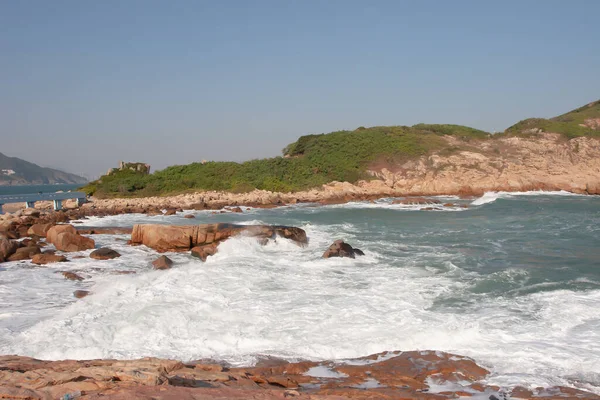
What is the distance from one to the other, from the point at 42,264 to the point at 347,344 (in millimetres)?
9857

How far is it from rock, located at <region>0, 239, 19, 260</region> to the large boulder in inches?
54.8

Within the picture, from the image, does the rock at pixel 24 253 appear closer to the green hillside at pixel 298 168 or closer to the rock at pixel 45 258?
the rock at pixel 45 258

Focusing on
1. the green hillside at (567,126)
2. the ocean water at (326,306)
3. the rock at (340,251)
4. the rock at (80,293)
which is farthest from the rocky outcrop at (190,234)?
the green hillside at (567,126)

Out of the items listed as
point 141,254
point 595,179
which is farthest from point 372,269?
point 595,179

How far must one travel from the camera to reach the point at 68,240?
1550cm

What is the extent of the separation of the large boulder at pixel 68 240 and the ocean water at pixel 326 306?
1.12 metres

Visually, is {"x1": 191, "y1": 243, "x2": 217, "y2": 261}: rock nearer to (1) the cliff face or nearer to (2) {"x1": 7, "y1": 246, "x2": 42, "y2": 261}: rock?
(2) {"x1": 7, "y1": 246, "x2": 42, "y2": 261}: rock

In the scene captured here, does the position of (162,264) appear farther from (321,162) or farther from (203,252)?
(321,162)

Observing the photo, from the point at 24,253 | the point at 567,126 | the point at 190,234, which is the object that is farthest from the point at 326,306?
the point at 567,126

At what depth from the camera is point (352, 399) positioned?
5.20 meters

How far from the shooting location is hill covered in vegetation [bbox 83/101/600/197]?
4622 cm

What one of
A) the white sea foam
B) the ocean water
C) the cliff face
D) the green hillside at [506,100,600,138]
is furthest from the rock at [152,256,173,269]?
the green hillside at [506,100,600,138]

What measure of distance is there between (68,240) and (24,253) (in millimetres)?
1594

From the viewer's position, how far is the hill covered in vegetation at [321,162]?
46.2 m
